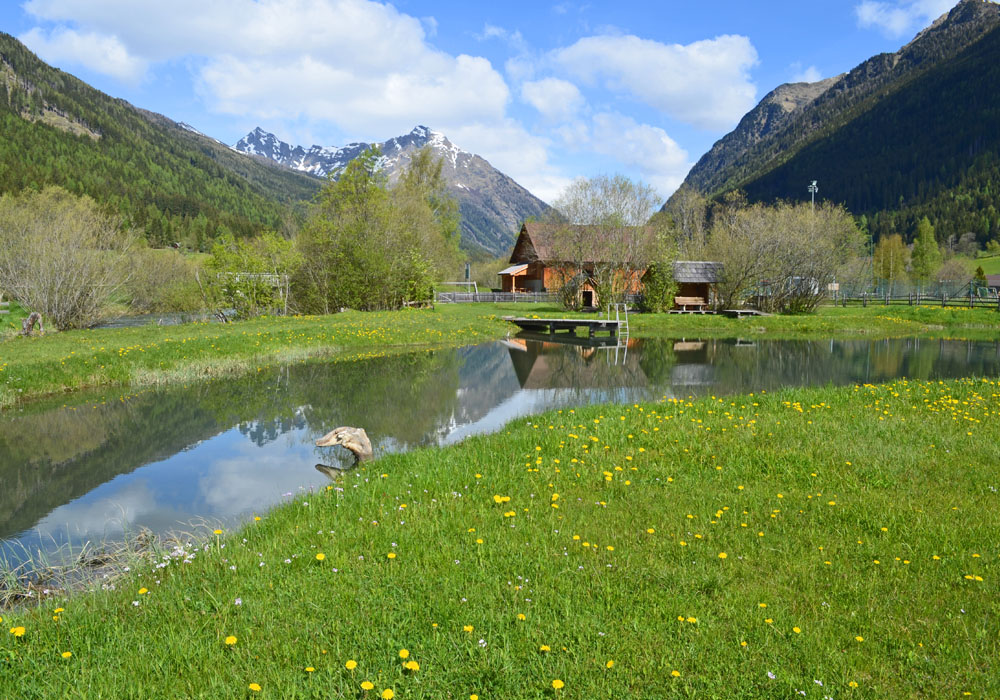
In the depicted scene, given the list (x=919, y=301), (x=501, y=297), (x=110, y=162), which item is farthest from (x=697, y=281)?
(x=110, y=162)

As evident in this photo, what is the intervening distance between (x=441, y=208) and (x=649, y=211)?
2861 centimetres

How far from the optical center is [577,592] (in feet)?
16.5

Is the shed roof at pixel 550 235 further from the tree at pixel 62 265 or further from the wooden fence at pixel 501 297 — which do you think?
the tree at pixel 62 265

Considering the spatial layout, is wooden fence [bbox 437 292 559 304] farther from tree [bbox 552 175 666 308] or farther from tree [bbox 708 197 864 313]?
tree [bbox 708 197 864 313]

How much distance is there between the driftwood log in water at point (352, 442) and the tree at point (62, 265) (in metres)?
25.0

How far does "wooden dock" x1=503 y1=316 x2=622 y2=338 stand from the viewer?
36.4 meters

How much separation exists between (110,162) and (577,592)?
6483 inches

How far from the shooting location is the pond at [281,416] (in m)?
9.08

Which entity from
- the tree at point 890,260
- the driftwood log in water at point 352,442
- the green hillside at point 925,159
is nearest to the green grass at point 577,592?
the driftwood log in water at point 352,442

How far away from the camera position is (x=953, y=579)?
5297 millimetres

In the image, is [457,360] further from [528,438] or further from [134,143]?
[134,143]

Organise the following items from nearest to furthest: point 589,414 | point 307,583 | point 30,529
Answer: point 307,583 → point 30,529 → point 589,414

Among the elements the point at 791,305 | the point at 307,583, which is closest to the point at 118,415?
the point at 307,583

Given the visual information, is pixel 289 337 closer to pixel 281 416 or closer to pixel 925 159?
pixel 281 416
